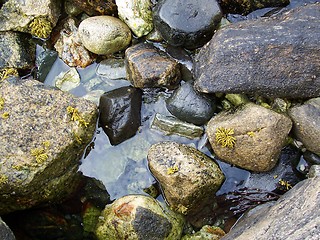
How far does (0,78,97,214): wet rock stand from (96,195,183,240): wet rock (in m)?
0.66

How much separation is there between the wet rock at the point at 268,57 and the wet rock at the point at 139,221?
1.38m

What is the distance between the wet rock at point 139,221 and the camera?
182 inches

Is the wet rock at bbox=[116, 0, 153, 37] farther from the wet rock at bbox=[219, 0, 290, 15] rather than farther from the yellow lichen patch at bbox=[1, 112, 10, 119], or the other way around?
the yellow lichen patch at bbox=[1, 112, 10, 119]

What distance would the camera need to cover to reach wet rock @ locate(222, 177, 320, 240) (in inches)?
137

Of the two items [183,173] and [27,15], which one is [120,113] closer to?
[183,173]

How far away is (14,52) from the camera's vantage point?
5.27 metres

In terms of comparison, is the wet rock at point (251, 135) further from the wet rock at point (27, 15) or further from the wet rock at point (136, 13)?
the wet rock at point (27, 15)

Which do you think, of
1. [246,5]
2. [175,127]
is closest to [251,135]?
[175,127]

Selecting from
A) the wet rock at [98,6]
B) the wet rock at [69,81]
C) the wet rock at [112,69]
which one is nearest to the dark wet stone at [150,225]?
the wet rock at [112,69]

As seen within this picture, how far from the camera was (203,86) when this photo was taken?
15.3ft

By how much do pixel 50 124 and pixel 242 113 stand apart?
2000 millimetres

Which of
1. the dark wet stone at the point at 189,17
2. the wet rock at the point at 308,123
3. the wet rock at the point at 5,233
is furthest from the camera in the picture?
the dark wet stone at the point at 189,17

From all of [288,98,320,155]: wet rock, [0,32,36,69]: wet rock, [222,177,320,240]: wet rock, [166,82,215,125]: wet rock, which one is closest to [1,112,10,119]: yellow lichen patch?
[0,32,36,69]: wet rock

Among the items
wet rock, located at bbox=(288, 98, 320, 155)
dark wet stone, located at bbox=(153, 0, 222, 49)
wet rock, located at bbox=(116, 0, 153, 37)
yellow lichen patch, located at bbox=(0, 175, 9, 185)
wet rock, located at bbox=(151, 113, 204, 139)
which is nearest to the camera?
yellow lichen patch, located at bbox=(0, 175, 9, 185)
